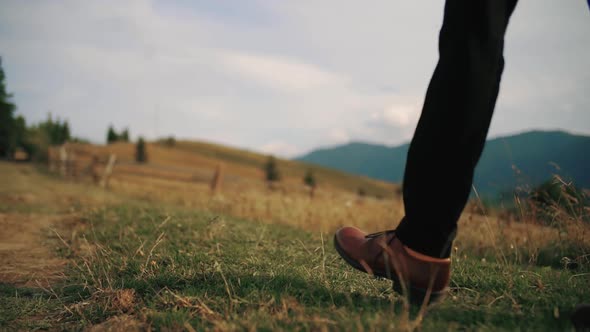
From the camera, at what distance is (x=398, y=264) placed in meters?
1.40

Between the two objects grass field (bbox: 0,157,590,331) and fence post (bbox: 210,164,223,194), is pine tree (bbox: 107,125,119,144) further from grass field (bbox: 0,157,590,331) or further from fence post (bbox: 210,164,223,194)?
grass field (bbox: 0,157,590,331)

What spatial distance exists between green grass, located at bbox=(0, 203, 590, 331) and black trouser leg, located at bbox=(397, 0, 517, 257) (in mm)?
323

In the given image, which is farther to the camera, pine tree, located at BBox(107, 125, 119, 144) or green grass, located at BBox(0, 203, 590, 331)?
pine tree, located at BBox(107, 125, 119, 144)

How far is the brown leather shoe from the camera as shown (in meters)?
1.37

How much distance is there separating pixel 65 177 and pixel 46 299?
20125 millimetres

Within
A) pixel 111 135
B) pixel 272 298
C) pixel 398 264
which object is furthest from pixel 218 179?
pixel 111 135

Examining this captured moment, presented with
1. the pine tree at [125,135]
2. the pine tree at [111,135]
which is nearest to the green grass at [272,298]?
the pine tree at [111,135]

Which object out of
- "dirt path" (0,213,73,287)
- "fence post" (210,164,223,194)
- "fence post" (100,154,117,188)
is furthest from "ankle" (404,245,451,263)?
"fence post" (100,154,117,188)

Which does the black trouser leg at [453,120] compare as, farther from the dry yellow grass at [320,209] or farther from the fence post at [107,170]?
the fence post at [107,170]

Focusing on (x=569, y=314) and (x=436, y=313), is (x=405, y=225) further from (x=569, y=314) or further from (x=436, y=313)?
(x=569, y=314)

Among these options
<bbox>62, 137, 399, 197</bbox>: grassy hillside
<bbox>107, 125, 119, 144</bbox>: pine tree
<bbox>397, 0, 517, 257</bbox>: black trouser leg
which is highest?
<bbox>107, 125, 119, 144</bbox>: pine tree

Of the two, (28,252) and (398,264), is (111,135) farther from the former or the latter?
(398,264)

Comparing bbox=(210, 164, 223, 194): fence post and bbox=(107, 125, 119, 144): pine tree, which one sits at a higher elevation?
bbox=(107, 125, 119, 144): pine tree

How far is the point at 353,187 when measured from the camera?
8488cm
